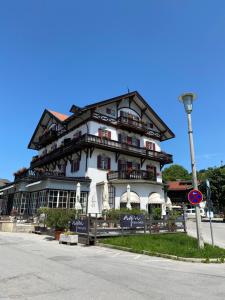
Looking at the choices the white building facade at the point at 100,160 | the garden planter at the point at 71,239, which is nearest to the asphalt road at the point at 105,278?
the garden planter at the point at 71,239

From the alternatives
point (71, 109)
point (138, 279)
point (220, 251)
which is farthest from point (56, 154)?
point (138, 279)

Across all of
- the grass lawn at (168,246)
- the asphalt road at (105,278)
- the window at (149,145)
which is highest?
the window at (149,145)

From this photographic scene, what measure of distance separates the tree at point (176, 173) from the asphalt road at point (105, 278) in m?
78.4

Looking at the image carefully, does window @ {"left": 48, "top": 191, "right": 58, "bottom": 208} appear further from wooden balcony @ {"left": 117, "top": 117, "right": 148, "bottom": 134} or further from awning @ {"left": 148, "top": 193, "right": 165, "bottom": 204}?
wooden balcony @ {"left": 117, "top": 117, "right": 148, "bottom": 134}

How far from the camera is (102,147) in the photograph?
96.0ft

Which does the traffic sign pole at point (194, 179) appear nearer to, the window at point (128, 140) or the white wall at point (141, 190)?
the white wall at point (141, 190)

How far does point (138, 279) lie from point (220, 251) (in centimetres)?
584

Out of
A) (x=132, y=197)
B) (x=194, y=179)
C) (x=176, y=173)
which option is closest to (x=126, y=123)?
(x=132, y=197)

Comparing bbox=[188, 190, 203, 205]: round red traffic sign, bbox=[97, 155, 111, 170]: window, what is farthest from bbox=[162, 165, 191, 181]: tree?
bbox=[188, 190, 203, 205]: round red traffic sign

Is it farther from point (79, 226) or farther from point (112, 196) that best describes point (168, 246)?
point (112, 196)

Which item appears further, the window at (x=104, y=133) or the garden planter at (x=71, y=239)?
the window at (x=104, y=133)

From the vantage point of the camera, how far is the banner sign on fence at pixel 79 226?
16.0 m

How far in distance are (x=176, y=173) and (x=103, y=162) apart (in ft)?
210

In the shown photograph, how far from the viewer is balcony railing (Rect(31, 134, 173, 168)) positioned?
93.3ft
